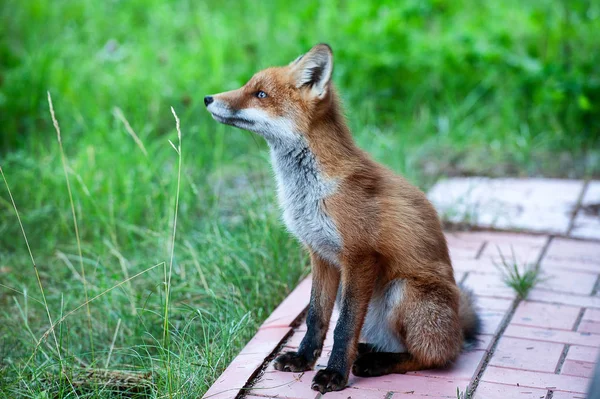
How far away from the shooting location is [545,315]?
3951 millimetres

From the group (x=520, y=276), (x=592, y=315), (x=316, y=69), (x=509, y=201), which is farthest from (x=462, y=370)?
(x=509, y=201)

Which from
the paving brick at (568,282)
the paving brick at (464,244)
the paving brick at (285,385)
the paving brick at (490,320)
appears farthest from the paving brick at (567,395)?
the paving brick at (464,244)

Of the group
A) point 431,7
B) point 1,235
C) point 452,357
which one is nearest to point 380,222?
point 452,357

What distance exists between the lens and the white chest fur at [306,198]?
3256 millimetres

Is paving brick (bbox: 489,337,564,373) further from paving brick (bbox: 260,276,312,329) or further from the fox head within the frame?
the fox head

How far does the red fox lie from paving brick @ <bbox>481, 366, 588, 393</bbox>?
0.18m

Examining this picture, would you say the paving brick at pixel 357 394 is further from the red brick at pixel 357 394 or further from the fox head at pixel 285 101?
the fox head at pixel 285 101

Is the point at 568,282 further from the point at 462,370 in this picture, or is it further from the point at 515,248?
the point at 462,370

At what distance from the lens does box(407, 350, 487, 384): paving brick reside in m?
3.32

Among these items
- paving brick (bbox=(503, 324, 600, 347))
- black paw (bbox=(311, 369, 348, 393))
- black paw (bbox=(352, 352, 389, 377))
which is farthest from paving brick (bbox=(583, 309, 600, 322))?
black paw (bbox=(311, 369, 348, 393))

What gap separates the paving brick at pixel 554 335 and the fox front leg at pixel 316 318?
2.86ft

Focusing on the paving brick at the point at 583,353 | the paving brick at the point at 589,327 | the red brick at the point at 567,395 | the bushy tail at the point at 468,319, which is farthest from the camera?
the paving brick at the point at 589,327

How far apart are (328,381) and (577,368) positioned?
3.41ft

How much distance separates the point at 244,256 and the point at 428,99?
326 cm
